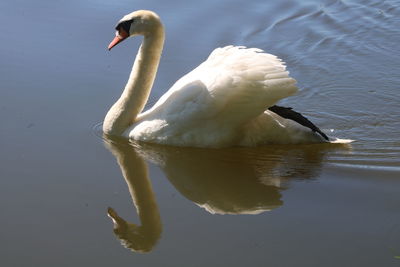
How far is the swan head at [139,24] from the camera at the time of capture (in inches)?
304

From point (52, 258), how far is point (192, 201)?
1467 mm

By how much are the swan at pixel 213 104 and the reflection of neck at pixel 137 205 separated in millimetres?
352

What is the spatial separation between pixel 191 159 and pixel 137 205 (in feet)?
3.84

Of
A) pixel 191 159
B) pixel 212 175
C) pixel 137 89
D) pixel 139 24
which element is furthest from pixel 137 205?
pixel 139 24

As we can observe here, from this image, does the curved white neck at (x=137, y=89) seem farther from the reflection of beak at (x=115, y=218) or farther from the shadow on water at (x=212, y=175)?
the reflection of beak at (x=115, y=218)

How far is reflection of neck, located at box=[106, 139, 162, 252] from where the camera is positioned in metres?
5.81

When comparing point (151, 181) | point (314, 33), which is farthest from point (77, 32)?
point (151, 181)

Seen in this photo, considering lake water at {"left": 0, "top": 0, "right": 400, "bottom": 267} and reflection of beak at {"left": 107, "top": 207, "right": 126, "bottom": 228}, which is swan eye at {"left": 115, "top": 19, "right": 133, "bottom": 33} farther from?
reflection of beak at {"left": 107, "top": 207, "right": 126, "bottom": 228}

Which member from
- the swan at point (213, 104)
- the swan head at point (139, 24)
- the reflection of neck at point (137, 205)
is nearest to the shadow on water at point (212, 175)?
the reflection of neck at point (137, 205)

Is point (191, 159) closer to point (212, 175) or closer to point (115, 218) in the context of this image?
point (212, 175)

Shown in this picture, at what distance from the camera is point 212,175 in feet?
23.2

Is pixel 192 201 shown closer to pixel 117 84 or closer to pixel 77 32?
pixel 117 84

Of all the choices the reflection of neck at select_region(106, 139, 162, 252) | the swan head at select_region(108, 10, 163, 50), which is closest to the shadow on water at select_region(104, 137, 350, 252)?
the reflection of neck at select_region(106, 139, 162, 252)

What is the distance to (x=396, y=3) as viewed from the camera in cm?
1218
